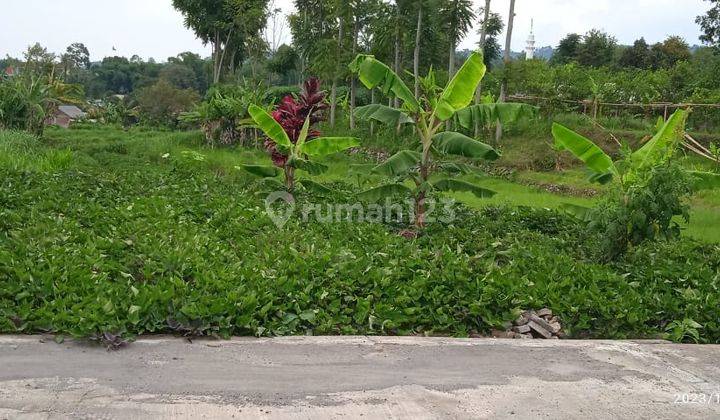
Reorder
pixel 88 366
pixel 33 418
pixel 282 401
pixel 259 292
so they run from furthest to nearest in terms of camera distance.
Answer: pixel 259 292 → pixel 88 366 → pixel 282 401 → pixel 33 418

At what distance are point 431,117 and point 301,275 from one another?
11.1ft

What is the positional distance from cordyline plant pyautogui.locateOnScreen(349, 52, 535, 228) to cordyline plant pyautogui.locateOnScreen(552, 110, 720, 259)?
0.92 meters

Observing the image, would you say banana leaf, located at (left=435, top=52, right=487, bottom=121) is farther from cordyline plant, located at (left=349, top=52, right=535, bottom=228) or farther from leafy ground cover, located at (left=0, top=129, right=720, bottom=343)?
leafy ground cover, located at (left=0, top=129, right=720, bottom=343)

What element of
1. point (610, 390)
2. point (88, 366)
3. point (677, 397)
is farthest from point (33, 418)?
point (677, 397)

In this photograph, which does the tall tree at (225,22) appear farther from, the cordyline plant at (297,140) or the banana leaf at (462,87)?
the banana leaf at (462,87)

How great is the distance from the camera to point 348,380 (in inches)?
143

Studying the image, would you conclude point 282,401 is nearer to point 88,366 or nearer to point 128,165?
point 88,366

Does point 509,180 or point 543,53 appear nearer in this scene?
point 509,180

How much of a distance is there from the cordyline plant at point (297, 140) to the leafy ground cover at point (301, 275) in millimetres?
1302

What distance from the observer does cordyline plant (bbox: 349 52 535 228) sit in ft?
23.9

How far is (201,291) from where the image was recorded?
14.6 ft

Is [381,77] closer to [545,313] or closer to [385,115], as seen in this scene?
[385,115]

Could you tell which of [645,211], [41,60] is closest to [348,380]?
[645,211]

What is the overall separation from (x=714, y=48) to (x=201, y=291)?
2497 cm
